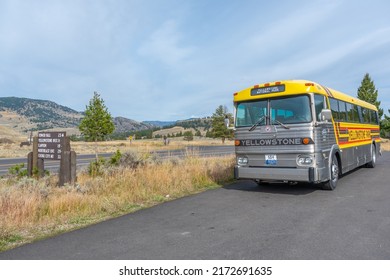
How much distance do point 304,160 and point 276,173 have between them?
0.80 meters

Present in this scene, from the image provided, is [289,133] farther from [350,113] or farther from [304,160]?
[350,113]

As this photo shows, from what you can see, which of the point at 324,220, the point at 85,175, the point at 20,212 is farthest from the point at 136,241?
the point at 85,175

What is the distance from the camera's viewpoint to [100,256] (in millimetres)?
4223

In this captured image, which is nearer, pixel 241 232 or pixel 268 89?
pixel 241 232

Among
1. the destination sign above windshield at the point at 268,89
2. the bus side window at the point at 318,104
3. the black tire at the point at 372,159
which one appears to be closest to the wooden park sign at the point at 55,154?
the destination sign above windshield at the point at 268,89

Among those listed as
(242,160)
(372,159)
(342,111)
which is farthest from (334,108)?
(372,159)

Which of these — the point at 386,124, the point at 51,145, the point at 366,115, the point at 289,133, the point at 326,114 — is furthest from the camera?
the point at 386,124

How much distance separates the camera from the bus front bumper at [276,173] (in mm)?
7660

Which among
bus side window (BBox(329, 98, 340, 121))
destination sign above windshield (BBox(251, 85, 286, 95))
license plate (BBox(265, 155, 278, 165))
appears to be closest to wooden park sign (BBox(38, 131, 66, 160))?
destination sign above windshield (BBox(251, 85, 286, 95))

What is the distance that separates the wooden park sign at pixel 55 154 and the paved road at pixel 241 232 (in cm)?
359

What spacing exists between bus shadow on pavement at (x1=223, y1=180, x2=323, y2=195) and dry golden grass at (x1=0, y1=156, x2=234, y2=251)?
35.2 inches

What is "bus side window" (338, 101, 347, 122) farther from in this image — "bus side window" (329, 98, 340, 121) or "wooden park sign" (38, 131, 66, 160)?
"wooden park sign" (38, 131, 66, 160)

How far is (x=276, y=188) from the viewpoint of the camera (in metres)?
9.38

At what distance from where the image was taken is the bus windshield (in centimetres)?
792
